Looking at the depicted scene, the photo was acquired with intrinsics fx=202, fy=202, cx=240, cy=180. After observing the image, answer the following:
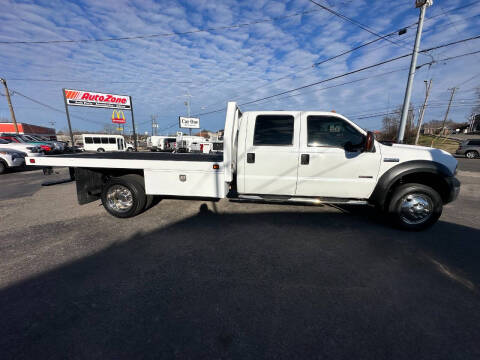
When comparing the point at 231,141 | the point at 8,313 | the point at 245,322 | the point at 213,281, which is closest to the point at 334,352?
the point at 245,322

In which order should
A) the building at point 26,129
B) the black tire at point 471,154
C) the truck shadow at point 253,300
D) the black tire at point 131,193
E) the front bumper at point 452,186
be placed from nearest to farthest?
1. the truck shadow at point 253,300
2. the front bumper at point 452,186
3. the black tire at point 131,193
4. the black tire at point 471,154
5. the building at point 26,129

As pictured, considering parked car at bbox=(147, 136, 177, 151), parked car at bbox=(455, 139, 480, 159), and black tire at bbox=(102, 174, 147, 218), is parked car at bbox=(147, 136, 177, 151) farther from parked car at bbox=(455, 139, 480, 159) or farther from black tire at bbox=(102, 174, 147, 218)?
parked car at bbox=(455, 139, 480, 159)

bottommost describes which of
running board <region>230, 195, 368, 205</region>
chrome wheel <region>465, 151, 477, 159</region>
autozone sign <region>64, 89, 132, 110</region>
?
chrome wheel <region>465, 151, 477, 159</region>

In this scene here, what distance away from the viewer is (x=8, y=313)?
1.97 metres

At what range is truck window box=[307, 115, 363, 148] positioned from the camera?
3766mm

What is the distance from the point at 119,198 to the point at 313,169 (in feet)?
13.2

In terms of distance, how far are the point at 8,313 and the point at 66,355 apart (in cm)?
96

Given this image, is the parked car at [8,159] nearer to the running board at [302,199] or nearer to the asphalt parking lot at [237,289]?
the asphalt parking lot at [237,289]

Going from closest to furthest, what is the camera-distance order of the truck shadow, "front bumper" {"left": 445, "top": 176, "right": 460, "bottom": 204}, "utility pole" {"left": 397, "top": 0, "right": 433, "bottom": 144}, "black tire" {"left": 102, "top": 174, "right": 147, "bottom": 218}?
the truck shadow → "front bumper" {"left": 445, "top": 176, "right": 460, "bottom": 204} → "black tire" {"left": 102, "top": 174, "right": 147, "bottom": 218} → "utility pole" {"left": 397, "top": 0, "right": 433, "bottom": 144}

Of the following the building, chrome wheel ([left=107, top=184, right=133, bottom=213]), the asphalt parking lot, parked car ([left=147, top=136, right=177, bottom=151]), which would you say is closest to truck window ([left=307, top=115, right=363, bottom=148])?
the asphalt parking lot

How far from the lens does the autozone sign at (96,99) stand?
16.2 metres

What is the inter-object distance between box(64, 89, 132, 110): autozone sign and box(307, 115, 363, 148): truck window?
18644 mm

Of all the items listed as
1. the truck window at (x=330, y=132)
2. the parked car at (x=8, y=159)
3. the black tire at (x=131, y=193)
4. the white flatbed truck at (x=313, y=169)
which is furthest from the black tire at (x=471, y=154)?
the parked car at (x=8, y=159)

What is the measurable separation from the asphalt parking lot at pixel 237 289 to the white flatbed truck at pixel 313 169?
59 cm
